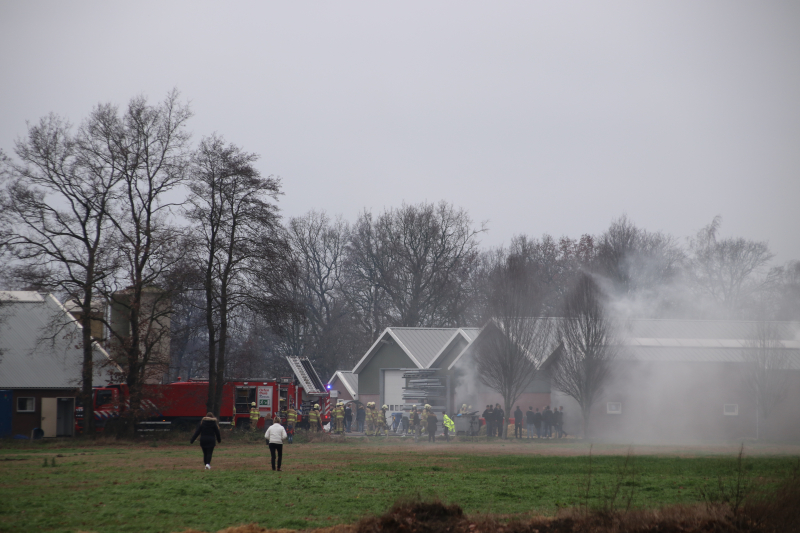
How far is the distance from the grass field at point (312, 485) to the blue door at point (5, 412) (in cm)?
1293

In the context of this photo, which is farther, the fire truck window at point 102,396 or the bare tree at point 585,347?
the fire truck window at point 102,396

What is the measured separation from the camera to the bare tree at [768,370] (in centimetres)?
3838

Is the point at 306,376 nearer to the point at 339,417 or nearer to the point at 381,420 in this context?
the point at 339,417

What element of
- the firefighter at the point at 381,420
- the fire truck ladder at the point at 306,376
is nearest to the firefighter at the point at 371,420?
the firefighter at the point at 381,420

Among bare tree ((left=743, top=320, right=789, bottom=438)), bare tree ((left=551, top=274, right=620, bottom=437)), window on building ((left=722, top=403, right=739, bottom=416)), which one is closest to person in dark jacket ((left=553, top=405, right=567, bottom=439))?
bare tree ((left=551, top=274, right=620, bottom=437))

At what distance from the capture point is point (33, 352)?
123ft

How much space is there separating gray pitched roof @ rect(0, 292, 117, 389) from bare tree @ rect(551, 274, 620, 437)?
22668 millimetres

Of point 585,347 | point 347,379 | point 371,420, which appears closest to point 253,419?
point 371,420

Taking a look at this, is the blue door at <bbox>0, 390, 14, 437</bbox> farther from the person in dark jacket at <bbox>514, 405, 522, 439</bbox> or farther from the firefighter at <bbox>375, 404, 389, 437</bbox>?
the person in dark jacket at <bbox>514, 405, 522, 439</bbox>

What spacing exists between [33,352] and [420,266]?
33.4m

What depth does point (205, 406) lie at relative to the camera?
3834 cm

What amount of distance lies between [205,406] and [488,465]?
21231 millimetres

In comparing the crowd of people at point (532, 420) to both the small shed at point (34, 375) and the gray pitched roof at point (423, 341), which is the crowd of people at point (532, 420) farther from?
the small shed at point (34, 375)

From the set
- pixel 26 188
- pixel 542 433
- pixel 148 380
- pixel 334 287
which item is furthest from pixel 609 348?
pixel 334 287
